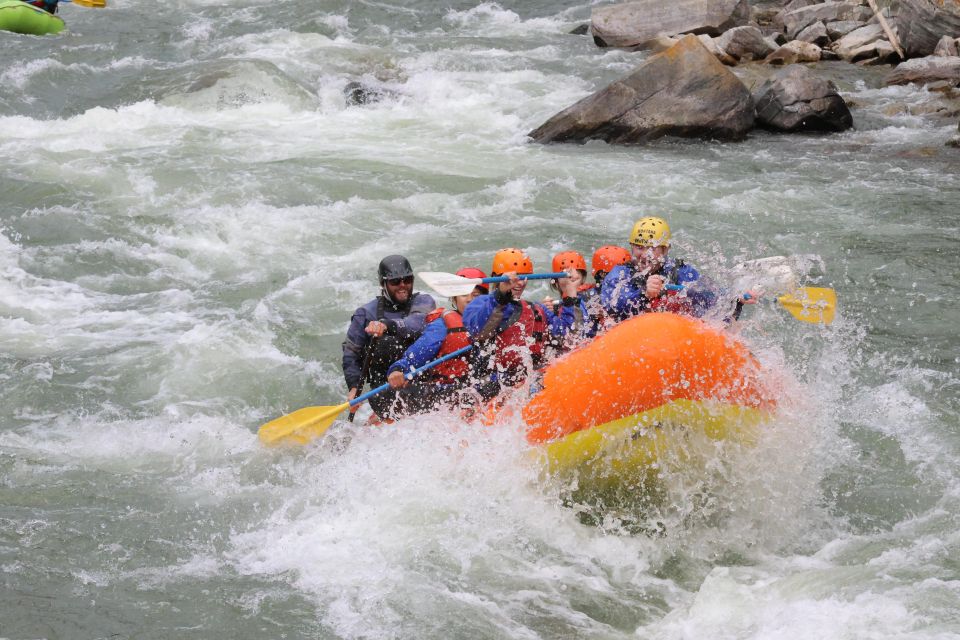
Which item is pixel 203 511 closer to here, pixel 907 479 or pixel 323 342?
pixel 323 342

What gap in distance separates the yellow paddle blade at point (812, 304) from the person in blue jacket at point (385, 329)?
2169 mm

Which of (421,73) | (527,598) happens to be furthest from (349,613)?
(421,73)

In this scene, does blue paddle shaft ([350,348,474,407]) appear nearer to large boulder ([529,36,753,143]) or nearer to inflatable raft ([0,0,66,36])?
large boulder ([529,36,753,143])

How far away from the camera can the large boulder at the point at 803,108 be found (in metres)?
13.5

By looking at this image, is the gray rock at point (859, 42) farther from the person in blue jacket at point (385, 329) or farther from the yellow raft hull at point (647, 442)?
the yellow raft hull at point (647, 442)

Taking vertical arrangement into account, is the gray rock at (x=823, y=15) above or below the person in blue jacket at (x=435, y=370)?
above

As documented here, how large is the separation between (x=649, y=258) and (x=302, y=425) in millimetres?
2328

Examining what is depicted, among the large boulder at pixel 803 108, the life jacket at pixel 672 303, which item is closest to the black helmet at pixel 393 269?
the life jacket at pixel 672 303

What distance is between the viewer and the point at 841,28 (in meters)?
17.6

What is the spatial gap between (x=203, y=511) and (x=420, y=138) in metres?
8.28

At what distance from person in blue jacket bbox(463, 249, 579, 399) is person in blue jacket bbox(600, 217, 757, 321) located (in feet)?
1.05

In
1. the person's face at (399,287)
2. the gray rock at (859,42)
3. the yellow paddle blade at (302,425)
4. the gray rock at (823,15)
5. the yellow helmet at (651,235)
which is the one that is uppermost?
the gray rock at (823,15)

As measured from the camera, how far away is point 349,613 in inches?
204

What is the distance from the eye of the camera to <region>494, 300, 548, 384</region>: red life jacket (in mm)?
6309
